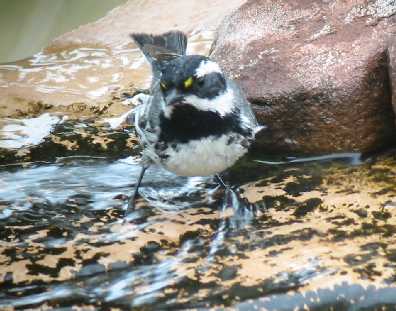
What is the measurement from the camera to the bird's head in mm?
3721

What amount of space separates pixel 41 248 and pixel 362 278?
153 cm

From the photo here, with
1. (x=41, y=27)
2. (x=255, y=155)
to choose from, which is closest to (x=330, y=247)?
(x=255, y=155)

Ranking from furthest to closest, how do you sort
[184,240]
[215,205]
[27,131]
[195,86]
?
1. [27,131]
2. [215,205]
3. [195,86]
4. [184,240]

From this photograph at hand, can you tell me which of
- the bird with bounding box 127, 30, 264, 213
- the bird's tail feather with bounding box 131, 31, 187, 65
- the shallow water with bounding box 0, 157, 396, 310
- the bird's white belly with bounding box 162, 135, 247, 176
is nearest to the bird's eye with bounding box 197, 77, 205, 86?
the bird with bounding box 127, 30, 264, 213

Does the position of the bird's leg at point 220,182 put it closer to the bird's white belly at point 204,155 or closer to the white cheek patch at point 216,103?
the bird's white belly at point 204,155

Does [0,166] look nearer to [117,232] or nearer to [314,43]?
[117,232]

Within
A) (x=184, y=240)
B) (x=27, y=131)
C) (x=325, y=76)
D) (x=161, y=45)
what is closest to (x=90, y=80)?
(x=27, y=131)

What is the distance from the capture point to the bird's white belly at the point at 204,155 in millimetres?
3797

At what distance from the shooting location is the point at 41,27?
343 inches

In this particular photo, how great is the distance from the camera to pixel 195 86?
12.4 feet

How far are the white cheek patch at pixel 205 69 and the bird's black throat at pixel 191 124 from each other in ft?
0.57

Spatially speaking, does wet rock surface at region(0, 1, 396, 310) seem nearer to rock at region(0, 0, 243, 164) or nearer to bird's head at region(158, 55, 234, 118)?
rock at region(0, 0, 243, 164)

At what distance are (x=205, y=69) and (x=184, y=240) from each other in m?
0.89

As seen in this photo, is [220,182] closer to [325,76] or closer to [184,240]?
[184,240]
